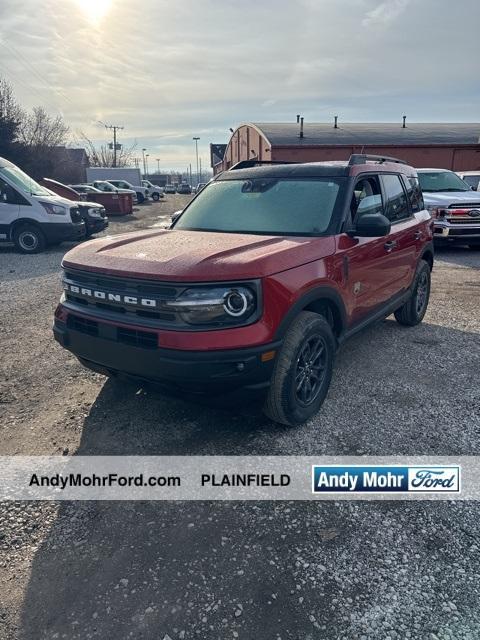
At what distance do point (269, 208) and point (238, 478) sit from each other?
222cm

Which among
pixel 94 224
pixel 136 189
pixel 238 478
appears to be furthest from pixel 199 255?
pixel 136 189

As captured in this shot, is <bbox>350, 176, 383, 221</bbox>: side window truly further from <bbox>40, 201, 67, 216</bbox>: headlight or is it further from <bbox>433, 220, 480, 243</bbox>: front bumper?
<bbox>40, 201, 67, 216</bbox>: headlight

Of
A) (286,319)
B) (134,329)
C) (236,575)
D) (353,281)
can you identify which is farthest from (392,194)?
(236,575)

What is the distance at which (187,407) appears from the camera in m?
3.59

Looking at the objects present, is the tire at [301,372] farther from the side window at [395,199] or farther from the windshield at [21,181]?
the windshield at [21,181]

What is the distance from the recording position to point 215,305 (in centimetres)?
267

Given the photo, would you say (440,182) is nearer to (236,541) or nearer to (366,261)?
(366,261)

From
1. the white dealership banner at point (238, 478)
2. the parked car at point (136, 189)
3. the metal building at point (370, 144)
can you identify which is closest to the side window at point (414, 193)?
the white dealership banner at point (238, 478)

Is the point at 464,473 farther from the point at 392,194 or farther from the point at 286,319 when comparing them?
the point at 392,194

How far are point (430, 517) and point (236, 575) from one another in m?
1.15

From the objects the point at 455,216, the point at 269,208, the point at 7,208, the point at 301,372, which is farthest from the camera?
the point at 7,208

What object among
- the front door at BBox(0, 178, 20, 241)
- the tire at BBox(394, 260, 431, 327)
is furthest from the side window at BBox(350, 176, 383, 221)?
the front door at BBox(0, 178, 20, 241)

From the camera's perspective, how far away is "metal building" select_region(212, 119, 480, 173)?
25.9m

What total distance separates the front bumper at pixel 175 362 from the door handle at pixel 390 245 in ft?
6.80
